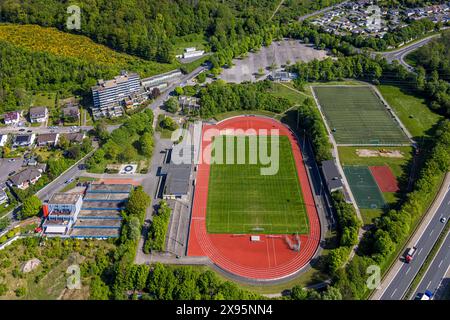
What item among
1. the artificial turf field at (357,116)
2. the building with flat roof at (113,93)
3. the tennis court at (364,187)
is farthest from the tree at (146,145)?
the artificial turf field at (357,116)

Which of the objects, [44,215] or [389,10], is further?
[389,10]

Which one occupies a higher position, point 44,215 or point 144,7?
Result: point 144,7

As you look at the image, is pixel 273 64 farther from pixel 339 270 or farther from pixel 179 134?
pixel 339 270

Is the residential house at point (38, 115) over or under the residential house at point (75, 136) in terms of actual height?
over

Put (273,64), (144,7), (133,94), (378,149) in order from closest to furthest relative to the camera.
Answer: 1. (378,149)
2. (133,94)
3. (273,64)
4. (144,7)

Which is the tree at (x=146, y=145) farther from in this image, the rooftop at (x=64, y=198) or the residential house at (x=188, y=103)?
the rooftop at (x=64, y=198)

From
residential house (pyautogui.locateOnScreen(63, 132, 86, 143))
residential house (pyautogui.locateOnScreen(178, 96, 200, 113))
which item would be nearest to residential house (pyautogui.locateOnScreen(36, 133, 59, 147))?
residential house (pyautogui.locateOnScreen(63, 132, 86, 143))

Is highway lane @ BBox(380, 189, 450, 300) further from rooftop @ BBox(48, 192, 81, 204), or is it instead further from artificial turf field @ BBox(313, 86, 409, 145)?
rooftop @ BBox(48, 192, 81, 204)

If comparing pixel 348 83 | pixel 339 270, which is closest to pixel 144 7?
pixel 348 83
